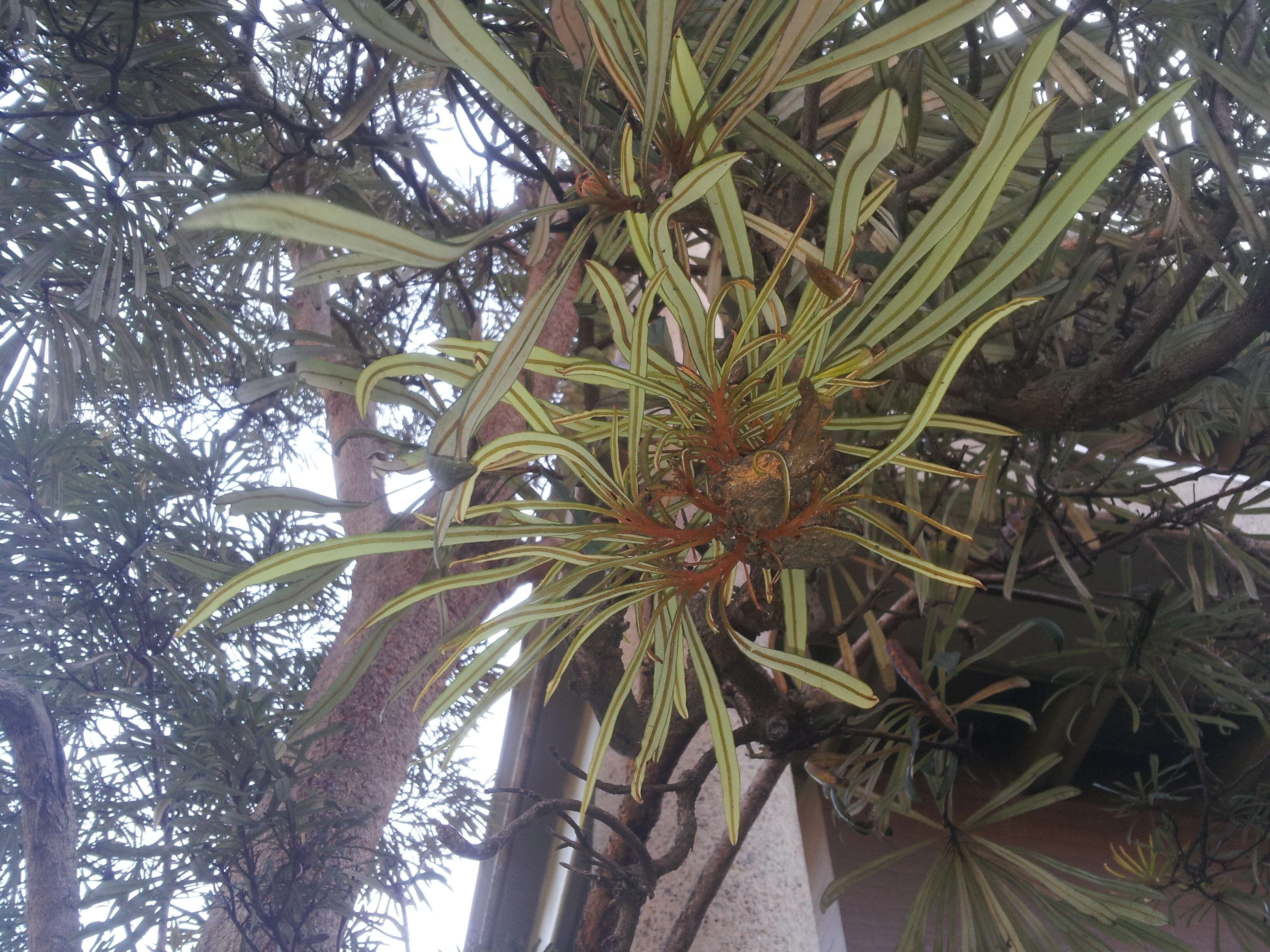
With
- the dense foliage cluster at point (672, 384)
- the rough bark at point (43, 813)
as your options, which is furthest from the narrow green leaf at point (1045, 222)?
the rough bark at point (43, 813)

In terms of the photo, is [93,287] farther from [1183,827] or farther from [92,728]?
[1183,827]

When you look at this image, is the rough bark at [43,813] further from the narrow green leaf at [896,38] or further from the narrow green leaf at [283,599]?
the narrow green leaf at [896,38]

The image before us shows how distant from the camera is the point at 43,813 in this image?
1.90ft

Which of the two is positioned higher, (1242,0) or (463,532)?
(1242,0)

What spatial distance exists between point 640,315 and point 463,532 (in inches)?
5.1

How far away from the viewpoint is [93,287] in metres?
0.58

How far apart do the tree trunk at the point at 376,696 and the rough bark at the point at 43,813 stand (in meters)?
0.10

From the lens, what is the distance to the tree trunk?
613 millimetres

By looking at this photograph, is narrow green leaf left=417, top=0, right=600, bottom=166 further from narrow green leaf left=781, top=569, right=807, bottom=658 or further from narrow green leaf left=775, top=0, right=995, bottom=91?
narrow green leaf left=781, top=569, right=807, bottom=658

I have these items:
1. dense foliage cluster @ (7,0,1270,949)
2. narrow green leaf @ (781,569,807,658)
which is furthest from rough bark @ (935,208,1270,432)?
narrow green leaf @ (781,569,807,658)

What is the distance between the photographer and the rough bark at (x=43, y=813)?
0.55m

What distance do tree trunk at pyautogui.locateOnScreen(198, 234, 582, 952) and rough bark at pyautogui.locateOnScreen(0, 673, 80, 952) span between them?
10 cm

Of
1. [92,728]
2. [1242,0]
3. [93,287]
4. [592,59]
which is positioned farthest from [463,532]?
[92,728]

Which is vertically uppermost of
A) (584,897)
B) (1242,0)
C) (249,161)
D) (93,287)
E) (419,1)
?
(249,161)
